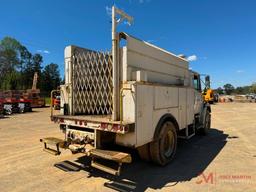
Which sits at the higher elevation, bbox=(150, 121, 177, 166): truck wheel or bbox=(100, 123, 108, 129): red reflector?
bbox=(100, 123, 108, 129): red reflector

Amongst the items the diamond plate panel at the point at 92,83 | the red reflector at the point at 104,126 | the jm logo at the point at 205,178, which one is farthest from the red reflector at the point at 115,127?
the jm logo at the point at 205,178

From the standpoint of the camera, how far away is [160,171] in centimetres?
511

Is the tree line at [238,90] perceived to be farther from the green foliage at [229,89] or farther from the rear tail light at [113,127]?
the rear tail light at [113,127]

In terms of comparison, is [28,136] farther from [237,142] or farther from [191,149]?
[237,142]

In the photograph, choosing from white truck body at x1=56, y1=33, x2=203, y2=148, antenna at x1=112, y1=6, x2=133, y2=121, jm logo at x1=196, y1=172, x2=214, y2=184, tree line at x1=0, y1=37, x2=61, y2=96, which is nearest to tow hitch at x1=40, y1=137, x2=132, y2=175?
white truck body at x1=56, y1=33, x2=203, y2=148

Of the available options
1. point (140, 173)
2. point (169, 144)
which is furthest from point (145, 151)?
point (169, 144)

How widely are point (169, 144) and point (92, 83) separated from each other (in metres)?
2.45

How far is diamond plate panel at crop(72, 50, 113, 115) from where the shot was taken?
4982 mm

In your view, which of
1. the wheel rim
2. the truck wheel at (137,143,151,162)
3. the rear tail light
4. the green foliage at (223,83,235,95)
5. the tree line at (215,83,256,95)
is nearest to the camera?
the rear tail light

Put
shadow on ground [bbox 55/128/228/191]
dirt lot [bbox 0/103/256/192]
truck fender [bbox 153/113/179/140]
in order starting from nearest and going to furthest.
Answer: dirt lot [bbox 0/103/256/192], shadow on ground [bbox 55/128/228/191], truck fender [bbox 153/113/179/140]

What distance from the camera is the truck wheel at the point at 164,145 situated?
5.03 metres

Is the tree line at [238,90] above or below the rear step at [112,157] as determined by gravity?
above

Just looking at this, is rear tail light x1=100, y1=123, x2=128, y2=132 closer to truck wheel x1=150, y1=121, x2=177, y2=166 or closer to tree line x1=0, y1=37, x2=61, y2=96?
truck wheel x1=150, y1=121, x2=177, y2=166

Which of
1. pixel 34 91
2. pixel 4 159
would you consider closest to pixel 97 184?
pixel 4 159
